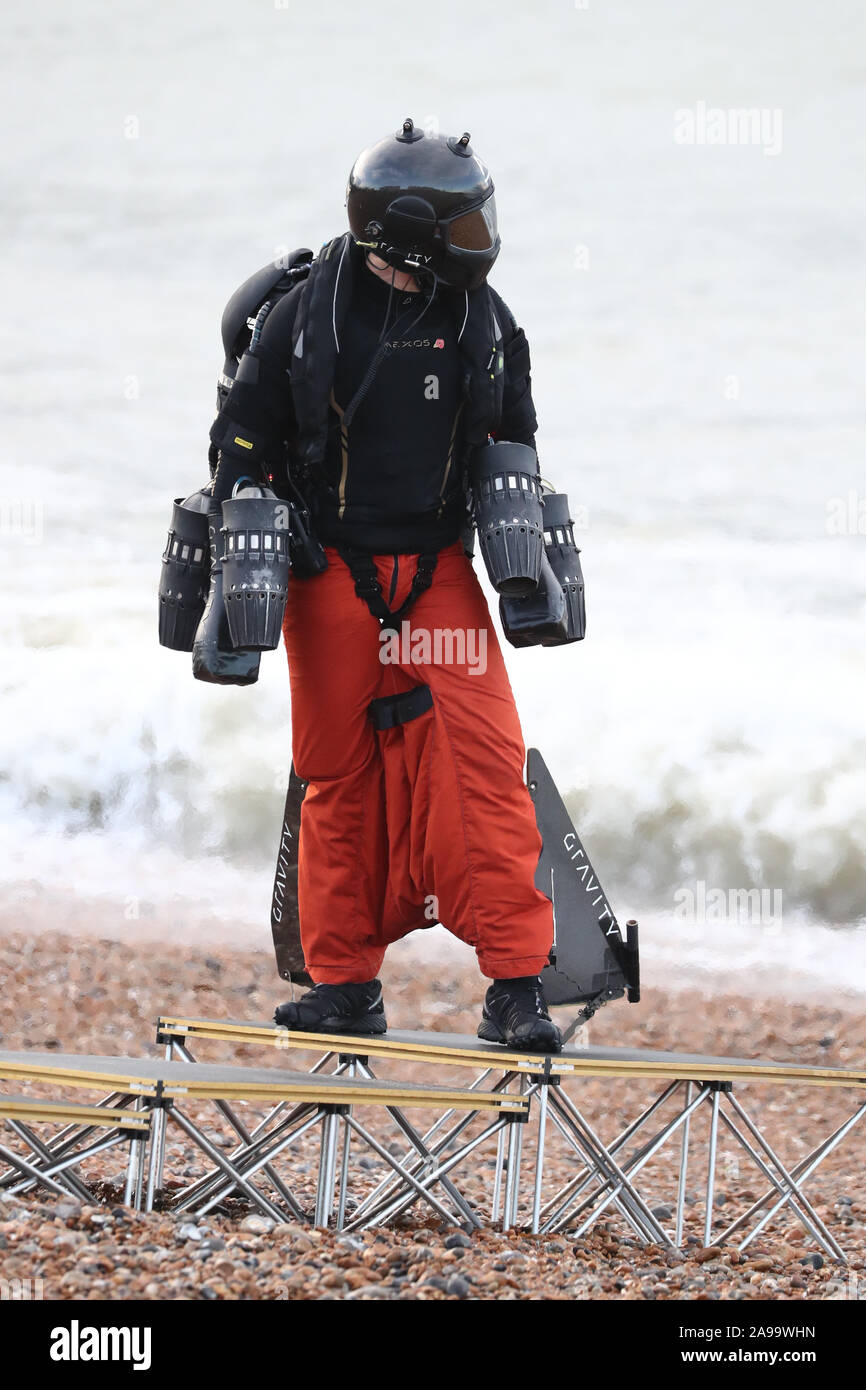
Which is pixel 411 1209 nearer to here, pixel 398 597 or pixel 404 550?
pixel 398 597

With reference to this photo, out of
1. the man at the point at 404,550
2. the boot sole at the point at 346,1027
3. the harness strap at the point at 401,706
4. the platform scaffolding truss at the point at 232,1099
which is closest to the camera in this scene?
the platform scaffolding truss at the point at 232,1099

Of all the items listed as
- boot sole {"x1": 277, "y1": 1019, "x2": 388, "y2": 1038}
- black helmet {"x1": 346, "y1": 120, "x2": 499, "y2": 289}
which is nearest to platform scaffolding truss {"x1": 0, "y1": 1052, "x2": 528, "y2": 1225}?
boot sole {"x1": 277, "y1": 1019, "x2": 388, "y2": 1038}

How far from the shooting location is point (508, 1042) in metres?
4.46

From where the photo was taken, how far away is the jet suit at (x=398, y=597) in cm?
438

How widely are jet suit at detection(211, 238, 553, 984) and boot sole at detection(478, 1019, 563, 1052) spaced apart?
20 cm

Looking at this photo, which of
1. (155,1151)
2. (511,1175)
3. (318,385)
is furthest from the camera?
(318,385)

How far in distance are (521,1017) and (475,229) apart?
220 centimetres

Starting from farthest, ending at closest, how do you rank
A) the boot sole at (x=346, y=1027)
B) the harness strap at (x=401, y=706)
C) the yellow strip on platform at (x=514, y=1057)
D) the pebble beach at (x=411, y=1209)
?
1. the boot sole at (x=346, y=1027)
2. the harness strap at (x=401, y=706)
3. the yellow strip on platform at (x=514, y=1057)
4. the pebble beach at (x=411, y=1209)

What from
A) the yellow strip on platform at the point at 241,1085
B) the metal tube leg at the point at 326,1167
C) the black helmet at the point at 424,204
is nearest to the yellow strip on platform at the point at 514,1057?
the yellow strip on platform at the point at 241,1085

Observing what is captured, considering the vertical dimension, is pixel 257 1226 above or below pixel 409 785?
below

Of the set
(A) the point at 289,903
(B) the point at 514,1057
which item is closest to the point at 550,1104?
(B) the point at 514,1057

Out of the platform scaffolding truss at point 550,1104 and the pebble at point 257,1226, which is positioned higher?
the platform scaffolding truss at point 550,1104

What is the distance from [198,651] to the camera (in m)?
4.45

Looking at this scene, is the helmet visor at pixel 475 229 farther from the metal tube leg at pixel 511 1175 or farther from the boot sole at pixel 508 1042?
the metal tube leg at pixel 511 1175
